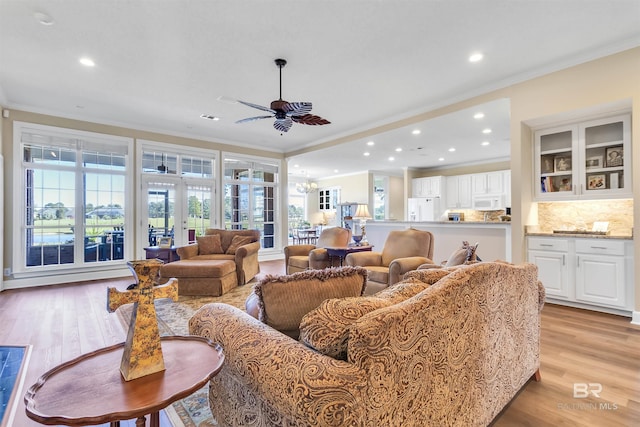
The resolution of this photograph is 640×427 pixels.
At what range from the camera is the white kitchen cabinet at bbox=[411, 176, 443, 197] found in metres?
9.49

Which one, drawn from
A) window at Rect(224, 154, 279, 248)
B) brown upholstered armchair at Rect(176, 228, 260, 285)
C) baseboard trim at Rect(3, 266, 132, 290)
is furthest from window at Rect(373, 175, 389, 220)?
baseboard trim at Rect(3, 266, 132, 290)

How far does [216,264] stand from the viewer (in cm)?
429

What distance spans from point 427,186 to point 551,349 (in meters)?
7.62

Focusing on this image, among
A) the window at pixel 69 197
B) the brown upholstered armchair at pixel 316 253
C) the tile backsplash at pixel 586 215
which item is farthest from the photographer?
the window at pixel 69 197

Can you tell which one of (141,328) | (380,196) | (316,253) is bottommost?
(316,253)

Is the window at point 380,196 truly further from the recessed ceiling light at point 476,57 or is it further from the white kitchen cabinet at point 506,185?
the recessed ceiling light at point 476,57

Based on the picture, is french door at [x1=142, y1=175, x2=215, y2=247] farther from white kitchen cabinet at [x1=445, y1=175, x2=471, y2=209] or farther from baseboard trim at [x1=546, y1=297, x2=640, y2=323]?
white kitchen cabinet at [x1=445, y1=175, x2=471, y2=209]

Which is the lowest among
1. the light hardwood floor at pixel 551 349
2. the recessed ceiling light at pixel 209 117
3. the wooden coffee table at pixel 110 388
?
the light hardwood floor at pixel 551 349

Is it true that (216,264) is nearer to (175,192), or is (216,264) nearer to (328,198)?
(175,192)

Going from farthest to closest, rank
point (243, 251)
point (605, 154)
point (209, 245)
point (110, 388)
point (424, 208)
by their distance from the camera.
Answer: point (424, 208) → point (209, 245) → point (243, 251) → point (605, 154) → point (110, 388)

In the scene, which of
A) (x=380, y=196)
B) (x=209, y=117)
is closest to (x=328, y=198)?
(x=380, y=196)

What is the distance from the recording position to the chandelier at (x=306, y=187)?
1171 centimetres

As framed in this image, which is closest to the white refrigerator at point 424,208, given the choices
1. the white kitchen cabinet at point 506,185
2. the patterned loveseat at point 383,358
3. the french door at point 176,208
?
the white kitchen cabinet at point 506,185

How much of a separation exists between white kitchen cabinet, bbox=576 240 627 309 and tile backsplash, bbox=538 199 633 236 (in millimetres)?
438
